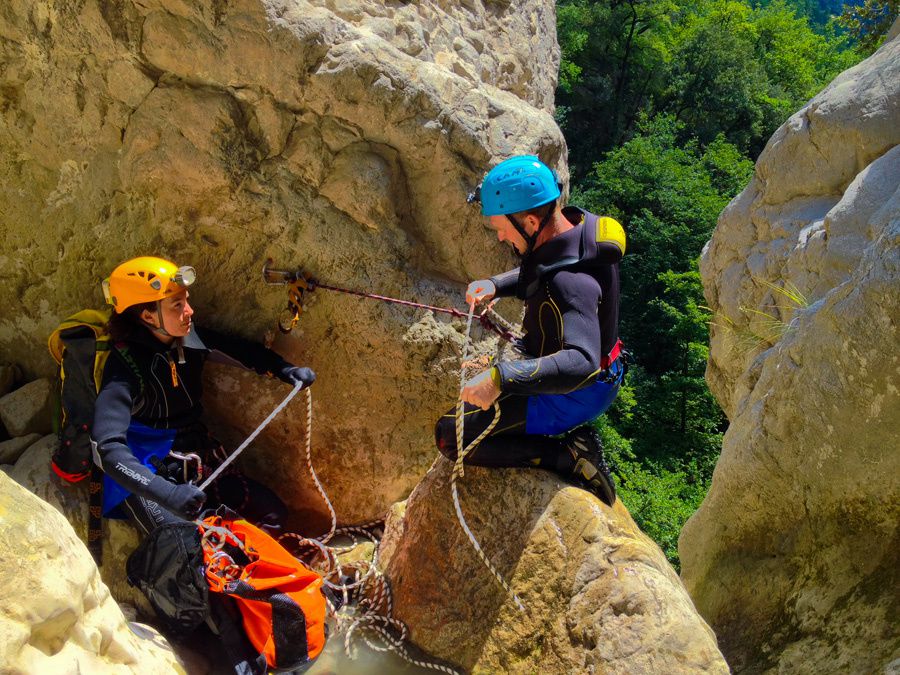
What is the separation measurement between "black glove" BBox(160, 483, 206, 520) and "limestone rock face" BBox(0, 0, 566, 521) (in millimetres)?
1126

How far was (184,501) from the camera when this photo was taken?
3.13 meters

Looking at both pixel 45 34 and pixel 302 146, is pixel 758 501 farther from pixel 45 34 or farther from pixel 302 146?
pixel 45 34

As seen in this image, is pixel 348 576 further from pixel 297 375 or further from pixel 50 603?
pixel 50 603

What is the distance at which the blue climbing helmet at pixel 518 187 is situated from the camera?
126 inches

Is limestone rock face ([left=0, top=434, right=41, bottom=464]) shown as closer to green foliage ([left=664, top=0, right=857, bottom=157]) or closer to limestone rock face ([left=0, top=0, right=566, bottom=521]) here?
limestone rock face ([left=0, top=0, right=566, bottom=521])

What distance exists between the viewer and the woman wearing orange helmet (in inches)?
127

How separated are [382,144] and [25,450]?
2.50 metres

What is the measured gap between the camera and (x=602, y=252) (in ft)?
10.3

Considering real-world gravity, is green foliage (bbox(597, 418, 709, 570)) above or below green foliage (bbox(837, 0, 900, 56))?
below

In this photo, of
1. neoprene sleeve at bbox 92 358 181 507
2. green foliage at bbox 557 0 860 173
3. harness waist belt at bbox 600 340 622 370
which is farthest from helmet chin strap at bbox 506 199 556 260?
green foliage at bbox 557 0 860 173

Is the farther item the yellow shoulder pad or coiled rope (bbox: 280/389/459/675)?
coiled rope (bbox: 280/389/459/675)

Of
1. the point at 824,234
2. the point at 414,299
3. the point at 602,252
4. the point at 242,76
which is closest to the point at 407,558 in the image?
the point at 414,299

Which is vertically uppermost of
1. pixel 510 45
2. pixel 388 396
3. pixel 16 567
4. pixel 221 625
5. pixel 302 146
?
pixel 510 45

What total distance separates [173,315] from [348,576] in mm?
1622
